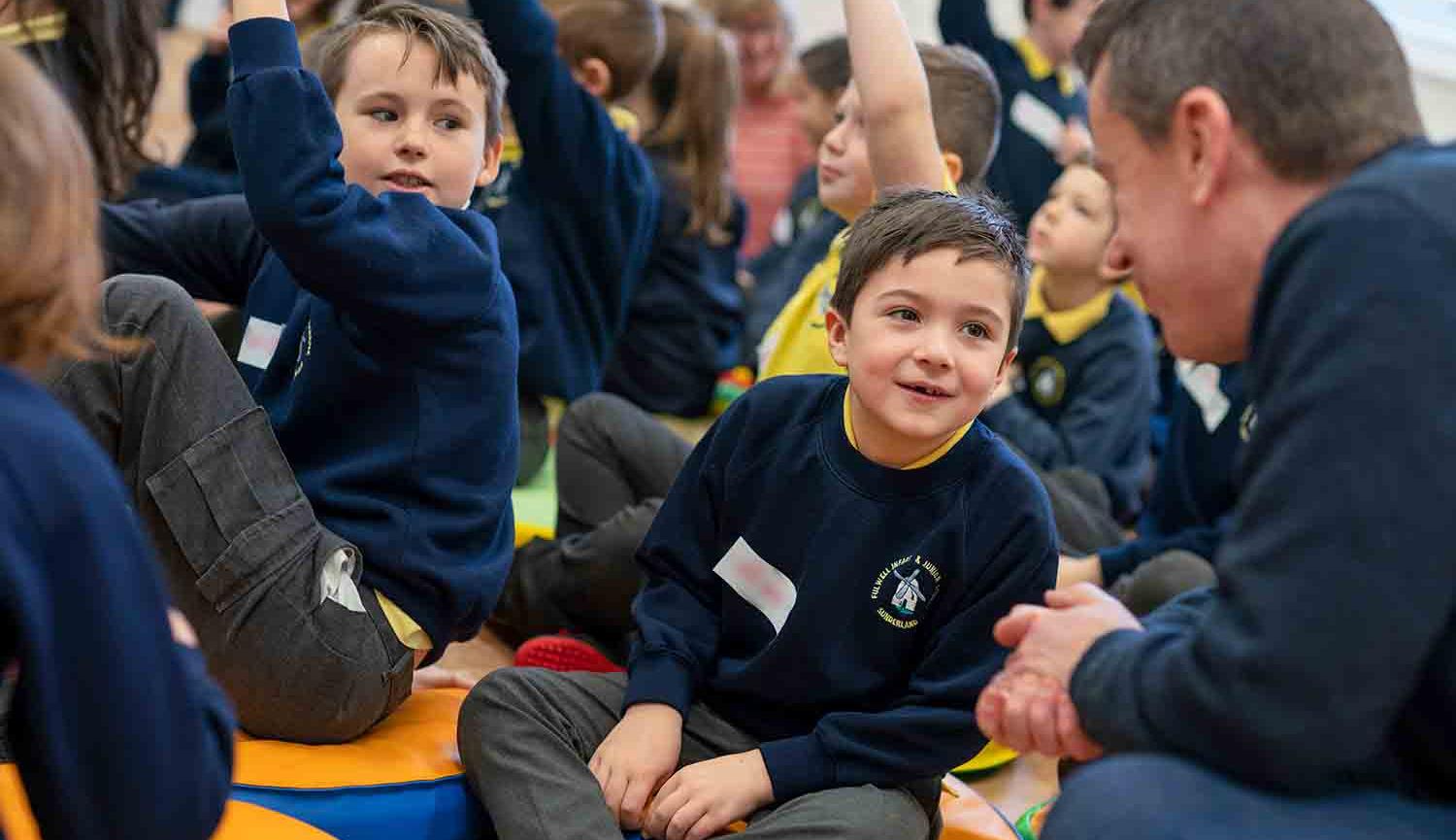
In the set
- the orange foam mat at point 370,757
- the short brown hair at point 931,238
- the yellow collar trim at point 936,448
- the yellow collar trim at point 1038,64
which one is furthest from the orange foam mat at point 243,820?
the yellow collar trim at point 1038,64

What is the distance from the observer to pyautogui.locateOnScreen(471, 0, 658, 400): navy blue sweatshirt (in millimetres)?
2547

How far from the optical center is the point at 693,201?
3195 millimetres

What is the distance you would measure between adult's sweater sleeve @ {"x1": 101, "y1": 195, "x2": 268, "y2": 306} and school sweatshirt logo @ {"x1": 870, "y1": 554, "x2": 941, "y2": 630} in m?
0.85

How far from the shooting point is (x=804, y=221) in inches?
165

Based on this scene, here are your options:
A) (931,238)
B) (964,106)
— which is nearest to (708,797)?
(931,238)

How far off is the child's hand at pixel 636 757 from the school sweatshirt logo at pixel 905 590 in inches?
9.4

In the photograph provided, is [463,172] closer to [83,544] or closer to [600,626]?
[600,626]

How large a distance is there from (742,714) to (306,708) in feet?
1.44

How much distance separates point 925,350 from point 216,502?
70 cm

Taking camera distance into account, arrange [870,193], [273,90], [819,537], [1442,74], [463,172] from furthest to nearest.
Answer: [1442,74]
[870,193]
[463,172]
[819,537]
[273,90]

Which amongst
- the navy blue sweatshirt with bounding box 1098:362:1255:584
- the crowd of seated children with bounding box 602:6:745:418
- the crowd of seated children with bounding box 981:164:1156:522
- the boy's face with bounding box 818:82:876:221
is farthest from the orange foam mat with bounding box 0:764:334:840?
the crowd of seated children with bounding box 602:6:745:418

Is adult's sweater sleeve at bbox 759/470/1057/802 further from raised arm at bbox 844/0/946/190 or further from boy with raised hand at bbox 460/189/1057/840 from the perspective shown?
raised arm at bbox 844/0/946/190

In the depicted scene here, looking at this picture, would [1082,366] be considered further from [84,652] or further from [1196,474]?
[84,652]

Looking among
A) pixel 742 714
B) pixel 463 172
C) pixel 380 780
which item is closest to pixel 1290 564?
pixel 742 714
